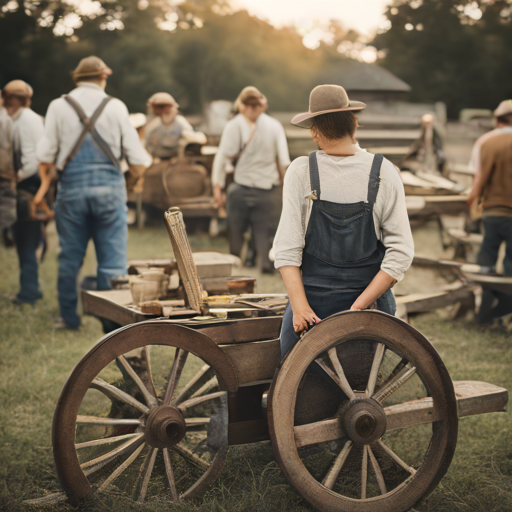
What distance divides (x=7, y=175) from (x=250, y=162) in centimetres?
236

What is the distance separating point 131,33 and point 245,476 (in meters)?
28.6

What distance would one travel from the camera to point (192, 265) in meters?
3.17

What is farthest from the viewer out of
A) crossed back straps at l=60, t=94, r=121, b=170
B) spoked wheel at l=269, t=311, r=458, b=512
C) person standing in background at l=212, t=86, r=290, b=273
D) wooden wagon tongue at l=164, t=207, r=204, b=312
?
person standing in background at l=212, t=86, r=290, b=273

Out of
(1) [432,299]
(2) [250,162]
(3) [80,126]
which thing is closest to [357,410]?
(1) [432,299]

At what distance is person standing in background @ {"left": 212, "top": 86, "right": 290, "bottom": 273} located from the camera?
6.91 metres

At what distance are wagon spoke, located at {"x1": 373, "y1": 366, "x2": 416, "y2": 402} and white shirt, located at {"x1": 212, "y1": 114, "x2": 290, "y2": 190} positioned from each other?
436cm

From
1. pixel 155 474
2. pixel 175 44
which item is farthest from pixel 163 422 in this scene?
pixel 175 44

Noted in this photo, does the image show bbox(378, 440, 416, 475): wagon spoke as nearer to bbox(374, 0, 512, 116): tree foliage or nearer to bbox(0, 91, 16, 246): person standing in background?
bbox(0, 91, 16, 246): person standing in background

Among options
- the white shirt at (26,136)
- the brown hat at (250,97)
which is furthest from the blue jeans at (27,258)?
the brown hat at (250,97)

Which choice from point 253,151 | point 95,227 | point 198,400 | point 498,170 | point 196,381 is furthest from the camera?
point 253,151

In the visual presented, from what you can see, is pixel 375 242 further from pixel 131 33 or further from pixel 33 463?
pixel 131 33

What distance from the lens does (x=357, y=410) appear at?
268cm

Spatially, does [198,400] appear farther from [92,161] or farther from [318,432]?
[92,161]

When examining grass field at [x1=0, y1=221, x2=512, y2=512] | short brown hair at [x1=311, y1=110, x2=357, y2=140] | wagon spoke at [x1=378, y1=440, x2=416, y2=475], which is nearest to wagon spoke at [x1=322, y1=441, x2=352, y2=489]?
wagon spoke at [x1=378, y1=440, x2=416, y2=475]
